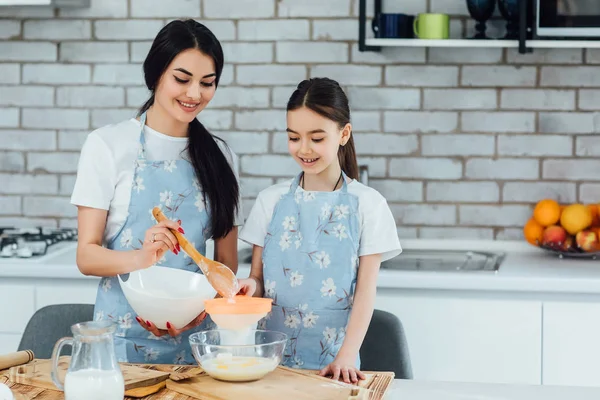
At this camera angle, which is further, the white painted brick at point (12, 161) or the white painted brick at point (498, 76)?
the white painted brick at point (12, 161)

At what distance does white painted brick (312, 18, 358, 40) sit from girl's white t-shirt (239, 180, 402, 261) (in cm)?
113

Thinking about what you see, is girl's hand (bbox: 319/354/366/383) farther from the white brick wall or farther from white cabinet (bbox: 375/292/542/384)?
the white brick wall

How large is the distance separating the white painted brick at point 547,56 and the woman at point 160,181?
134cm

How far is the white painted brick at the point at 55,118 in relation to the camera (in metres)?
3.31

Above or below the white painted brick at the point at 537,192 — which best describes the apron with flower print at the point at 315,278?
below

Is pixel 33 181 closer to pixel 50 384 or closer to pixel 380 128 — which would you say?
pixel 380 128

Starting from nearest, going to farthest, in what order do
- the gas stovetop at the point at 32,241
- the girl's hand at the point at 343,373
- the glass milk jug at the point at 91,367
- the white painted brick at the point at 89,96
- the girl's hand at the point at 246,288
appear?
the glass milk jug at the point at 91,367 < the girl's hand at the point at 343,373 < the girl's hand at the point at 246,288 < the gas stovetop at the point at 32,241 < the white painted brick at the point at 89,96

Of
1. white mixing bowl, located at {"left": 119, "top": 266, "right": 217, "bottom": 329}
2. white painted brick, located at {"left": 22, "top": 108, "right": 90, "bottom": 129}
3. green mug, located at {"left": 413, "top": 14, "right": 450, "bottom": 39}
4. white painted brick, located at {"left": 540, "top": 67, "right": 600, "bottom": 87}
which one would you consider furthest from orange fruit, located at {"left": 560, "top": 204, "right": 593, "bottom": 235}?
white painted brick, located at {"left": 22, "top": 108, "right": 90, "bottom": 129}

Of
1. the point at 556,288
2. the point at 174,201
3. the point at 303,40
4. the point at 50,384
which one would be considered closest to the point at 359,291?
the point at 174,201

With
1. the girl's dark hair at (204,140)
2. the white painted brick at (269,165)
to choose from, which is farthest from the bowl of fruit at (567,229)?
the girl's dark hair at (204,140)

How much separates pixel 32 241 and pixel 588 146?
1854 millimetres

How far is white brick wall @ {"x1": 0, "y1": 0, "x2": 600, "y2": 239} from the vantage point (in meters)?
3.12

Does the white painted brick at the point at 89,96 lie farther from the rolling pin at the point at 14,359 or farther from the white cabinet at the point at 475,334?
the rolling pin at the point at 14,359

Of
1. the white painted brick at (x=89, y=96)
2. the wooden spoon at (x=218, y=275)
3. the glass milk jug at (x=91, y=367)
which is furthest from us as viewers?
the white painted brick at (x=89, y=96)
